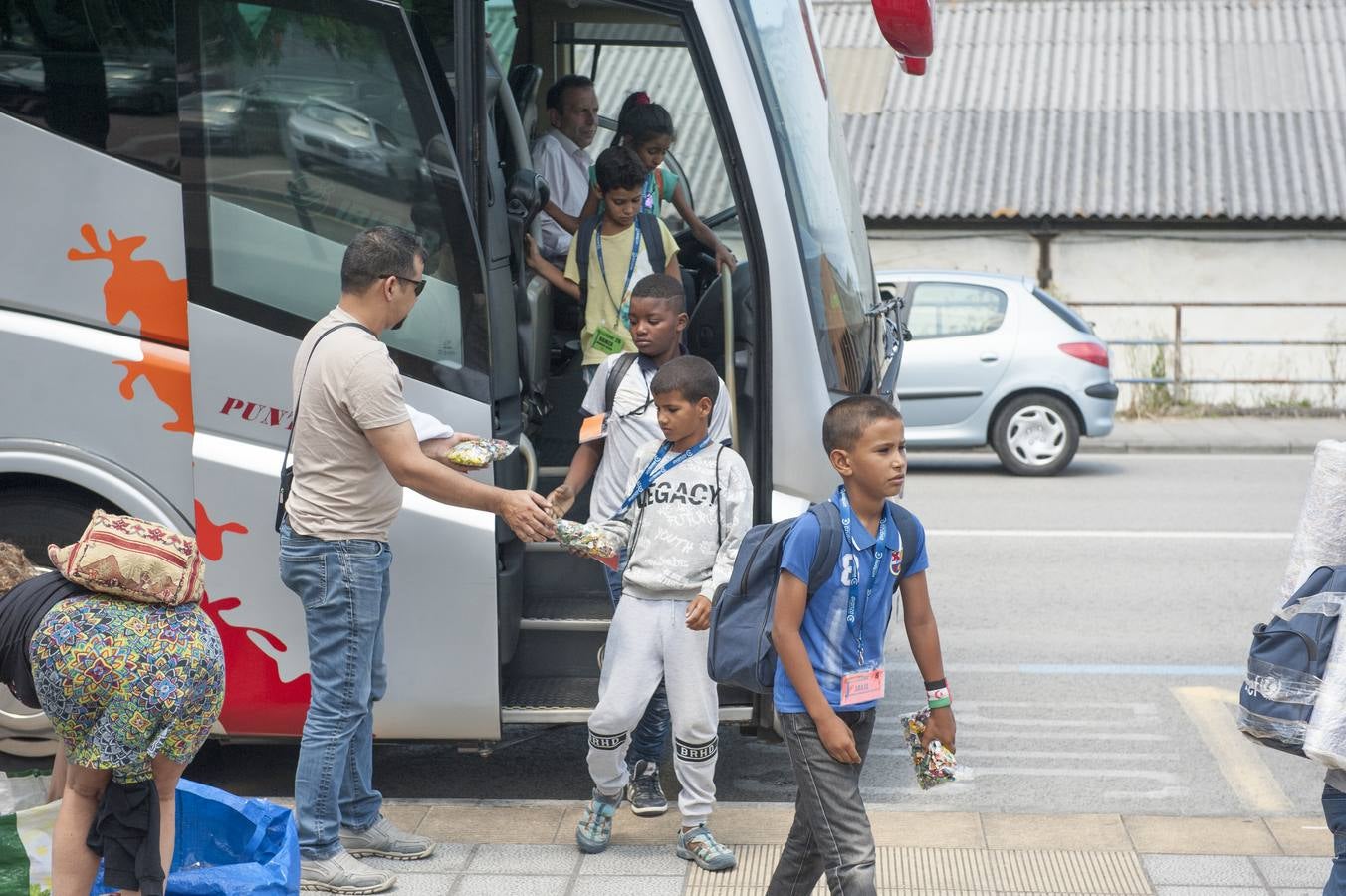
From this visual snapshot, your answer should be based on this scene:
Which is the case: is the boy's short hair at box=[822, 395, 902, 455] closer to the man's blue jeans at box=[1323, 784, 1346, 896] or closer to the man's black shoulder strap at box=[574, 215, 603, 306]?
the man's blue jeans at box=[1323, 784, 1346, 896]

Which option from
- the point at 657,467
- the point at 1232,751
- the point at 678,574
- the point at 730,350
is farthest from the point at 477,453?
the point at 1232,751

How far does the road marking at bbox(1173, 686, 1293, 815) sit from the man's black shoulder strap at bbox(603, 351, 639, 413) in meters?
2.38

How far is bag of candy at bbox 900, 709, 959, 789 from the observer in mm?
3574

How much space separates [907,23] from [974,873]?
2.63 meters

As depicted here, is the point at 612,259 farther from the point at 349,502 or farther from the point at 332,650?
the point at 332,650

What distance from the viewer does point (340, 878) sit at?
14.4 feet

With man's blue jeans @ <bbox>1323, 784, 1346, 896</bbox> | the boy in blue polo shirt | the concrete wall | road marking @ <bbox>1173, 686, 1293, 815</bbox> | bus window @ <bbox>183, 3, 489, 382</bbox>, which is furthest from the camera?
the concrete wall

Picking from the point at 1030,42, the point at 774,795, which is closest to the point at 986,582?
the point at 774,795

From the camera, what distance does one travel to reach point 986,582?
348 inches

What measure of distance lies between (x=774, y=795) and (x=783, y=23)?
266 centimetres

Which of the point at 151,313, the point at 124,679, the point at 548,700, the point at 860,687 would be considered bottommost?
the point at 548,700

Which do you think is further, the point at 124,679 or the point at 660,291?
the point at 660,291

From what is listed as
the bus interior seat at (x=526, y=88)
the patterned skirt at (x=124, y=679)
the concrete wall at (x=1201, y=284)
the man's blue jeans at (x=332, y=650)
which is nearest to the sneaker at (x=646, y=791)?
the man's blue jeans at (x=332, y=650)

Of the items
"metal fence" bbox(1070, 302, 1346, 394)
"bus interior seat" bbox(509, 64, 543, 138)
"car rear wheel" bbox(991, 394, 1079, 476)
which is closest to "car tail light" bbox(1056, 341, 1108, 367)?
"car rear wheel" bbox(991, 394, 1079, 476)
